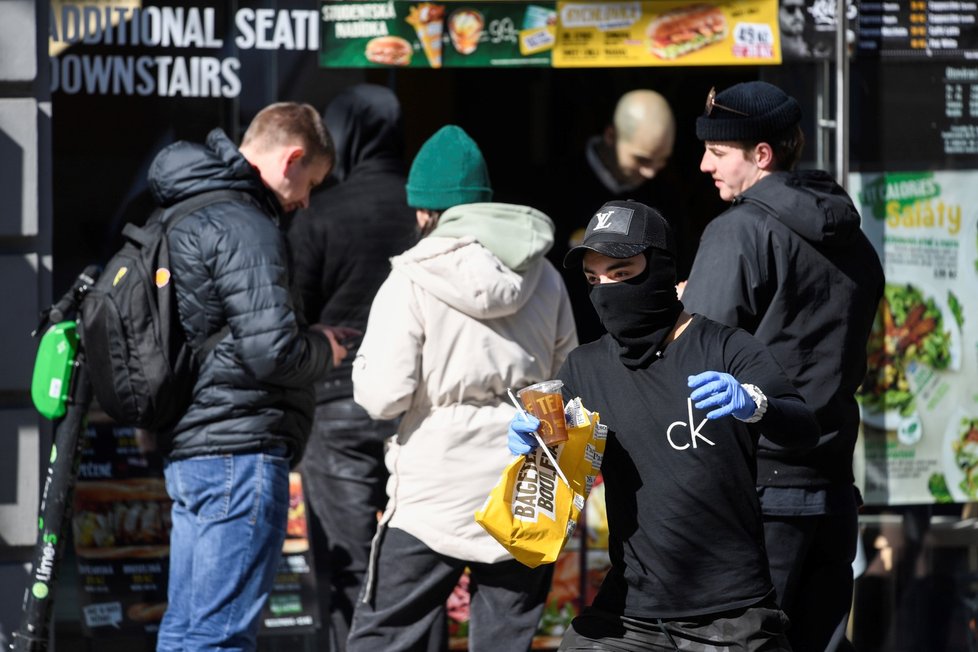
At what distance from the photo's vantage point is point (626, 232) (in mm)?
3178

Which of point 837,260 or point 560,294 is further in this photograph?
point 560,294

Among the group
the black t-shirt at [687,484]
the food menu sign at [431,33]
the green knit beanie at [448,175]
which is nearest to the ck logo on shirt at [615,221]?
the black t-shirt at [687,484]

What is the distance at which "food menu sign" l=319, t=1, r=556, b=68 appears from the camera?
18.0 ft

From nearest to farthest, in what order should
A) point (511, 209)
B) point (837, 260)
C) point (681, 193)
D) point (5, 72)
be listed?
point (837, 260), point (511, 209), point (5, 72), point (681, 193)

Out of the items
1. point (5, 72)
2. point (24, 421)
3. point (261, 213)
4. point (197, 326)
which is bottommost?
point (24, 421)

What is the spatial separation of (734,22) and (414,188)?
181 centimetres

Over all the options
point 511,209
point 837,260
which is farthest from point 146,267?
point 837,260

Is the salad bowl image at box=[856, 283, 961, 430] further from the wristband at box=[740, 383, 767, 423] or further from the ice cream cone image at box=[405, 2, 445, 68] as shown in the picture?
the wristband at box=[740, 383, 767, 423]

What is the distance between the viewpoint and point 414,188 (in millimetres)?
4512

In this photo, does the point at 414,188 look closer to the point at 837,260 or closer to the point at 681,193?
the point at 837,260

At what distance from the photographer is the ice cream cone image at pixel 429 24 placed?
549cm

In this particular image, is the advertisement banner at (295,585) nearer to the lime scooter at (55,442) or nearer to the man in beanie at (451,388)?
the lime scooter at (55,442)

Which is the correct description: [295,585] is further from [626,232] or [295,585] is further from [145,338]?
[626,232]

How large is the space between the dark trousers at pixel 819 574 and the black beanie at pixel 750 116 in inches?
42.7
